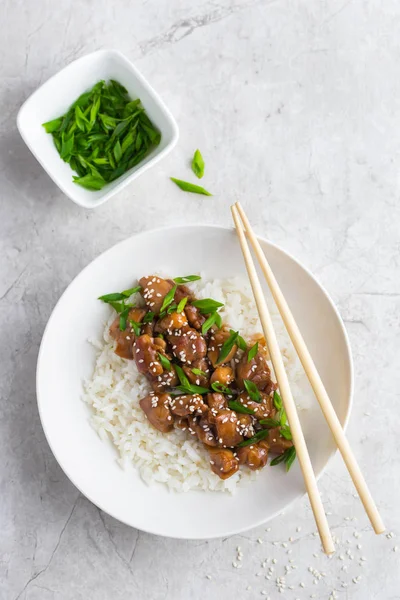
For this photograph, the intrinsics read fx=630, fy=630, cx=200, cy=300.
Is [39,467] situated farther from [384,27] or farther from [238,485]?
[384,27]

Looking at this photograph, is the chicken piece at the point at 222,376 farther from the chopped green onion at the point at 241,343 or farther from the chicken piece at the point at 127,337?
the chicken piece at the point at 127,337

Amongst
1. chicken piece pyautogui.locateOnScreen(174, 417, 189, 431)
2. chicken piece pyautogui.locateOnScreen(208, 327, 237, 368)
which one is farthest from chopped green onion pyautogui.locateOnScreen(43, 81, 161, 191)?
chicken piece pyautogui.locateOnScreen(174, 417, 189, 431)

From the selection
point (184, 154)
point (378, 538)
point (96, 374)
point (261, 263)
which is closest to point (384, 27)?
point (184, 154)

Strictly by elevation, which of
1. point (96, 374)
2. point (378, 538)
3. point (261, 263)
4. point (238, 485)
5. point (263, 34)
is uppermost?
point (263, 34)

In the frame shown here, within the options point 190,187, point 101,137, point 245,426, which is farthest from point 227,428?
point 101,137

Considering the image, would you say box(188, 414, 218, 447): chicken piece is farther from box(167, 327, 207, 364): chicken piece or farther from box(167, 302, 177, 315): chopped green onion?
box(167, 302, 177, 315): chopped green onion
